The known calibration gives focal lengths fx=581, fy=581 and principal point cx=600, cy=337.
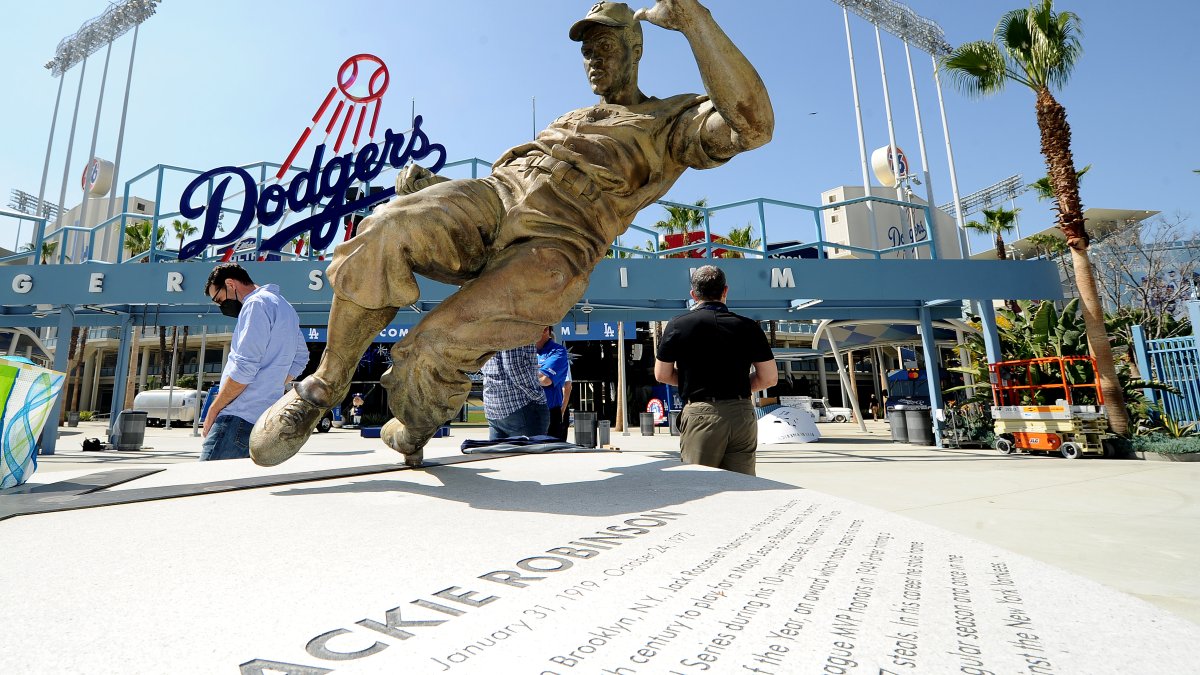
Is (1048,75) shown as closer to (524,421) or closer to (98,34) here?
(524,421)

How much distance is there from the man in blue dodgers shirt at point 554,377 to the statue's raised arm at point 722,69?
3.28 metres

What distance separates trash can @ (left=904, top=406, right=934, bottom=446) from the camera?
1083 centimetres

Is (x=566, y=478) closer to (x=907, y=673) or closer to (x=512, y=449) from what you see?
(x=512, y=449)

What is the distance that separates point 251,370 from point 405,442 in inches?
43.7

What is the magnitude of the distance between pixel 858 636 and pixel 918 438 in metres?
11.9

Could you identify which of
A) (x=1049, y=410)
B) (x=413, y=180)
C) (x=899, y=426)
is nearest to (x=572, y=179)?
(x=413, y=180)

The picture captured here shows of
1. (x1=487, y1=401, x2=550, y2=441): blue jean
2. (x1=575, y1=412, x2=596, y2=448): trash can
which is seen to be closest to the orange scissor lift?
(x1=575, y1=412, x2=596, y2=448): trash can

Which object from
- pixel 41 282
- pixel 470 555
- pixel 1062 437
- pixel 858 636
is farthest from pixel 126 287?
pixel 1062 437

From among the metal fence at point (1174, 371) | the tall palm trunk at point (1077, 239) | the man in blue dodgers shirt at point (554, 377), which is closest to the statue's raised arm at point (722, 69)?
the man in blue dodgers shirt at point (554, 377)

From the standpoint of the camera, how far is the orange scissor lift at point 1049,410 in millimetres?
7629

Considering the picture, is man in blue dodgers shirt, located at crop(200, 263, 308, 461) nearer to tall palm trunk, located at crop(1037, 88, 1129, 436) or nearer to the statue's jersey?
the statue's jersey

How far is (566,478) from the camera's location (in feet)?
5.82

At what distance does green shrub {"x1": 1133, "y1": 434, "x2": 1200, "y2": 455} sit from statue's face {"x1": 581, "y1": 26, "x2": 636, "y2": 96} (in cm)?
891

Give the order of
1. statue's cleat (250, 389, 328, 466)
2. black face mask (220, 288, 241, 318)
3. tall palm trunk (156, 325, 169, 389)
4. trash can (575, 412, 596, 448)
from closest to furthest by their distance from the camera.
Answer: statue's cleat (250, 389, 328, 466), black face mask (220, 288, 241, 318), trash can (575, 412, 596, 448), tall palm trunk (156, 325, 169, 389)
